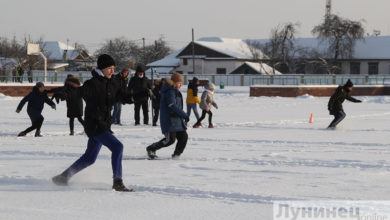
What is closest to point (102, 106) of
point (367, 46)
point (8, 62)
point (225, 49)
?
point (367, 46)

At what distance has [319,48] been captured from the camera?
72812 millimetres

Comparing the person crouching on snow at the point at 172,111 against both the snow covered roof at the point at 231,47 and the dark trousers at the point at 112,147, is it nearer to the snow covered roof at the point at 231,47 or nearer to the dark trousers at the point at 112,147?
the dark trousers at the point at 112,147

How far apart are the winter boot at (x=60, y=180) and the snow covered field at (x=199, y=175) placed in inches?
5.1

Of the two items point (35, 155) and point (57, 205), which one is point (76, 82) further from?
point (57, 205)

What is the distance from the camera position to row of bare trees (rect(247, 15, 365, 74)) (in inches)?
A: 2630

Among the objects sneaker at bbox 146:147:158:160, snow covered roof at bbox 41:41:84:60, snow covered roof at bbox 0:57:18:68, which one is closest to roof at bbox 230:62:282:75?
snow covered roof at bbox 0:57:18:68

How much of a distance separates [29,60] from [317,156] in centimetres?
6276

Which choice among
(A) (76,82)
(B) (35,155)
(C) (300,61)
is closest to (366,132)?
(A) (76,82)

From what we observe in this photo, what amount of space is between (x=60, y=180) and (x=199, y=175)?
1.83 metres

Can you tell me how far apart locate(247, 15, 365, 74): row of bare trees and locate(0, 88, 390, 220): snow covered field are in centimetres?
5495

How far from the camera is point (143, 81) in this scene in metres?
15.1

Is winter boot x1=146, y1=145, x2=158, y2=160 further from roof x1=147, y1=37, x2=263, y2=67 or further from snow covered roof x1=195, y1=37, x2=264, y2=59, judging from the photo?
snow covered roof x1=195, y1=37, x2=264, y2=59

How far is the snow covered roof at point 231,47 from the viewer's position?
76.5 m

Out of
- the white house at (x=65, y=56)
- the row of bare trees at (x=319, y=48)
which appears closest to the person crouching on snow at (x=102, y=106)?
the row of bare trees at (x=319, y=48)
